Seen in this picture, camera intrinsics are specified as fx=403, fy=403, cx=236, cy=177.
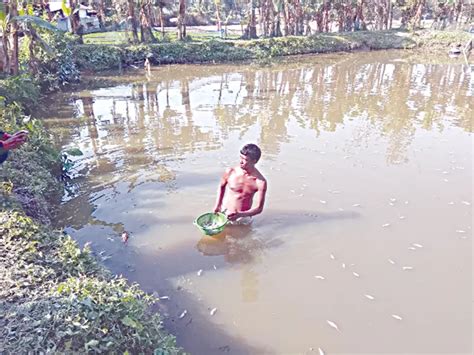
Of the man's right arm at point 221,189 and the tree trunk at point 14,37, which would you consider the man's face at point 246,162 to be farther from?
the tree trunk at point 14,37

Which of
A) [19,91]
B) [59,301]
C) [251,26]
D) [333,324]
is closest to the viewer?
[59,301]

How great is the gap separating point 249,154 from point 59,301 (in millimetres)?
2656

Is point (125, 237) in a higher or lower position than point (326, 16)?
lower

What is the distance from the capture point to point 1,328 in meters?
2.88

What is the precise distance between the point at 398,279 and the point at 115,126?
27.0 feet

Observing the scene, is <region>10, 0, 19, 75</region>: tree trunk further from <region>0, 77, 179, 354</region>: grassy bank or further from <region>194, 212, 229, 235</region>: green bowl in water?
<region>194, 212, 229, 235</region>: green bowl in water

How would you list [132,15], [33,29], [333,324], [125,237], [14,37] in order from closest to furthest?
[333,324]
[125,237]
[14,37]
[33,29]
[132,15]

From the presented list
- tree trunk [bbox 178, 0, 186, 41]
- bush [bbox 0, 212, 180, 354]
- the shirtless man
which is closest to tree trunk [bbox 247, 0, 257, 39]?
tree trunk [bbox 178, 0, 186, 41]

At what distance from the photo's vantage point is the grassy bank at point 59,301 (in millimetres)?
2832

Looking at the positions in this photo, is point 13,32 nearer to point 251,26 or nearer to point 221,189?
point 221,189

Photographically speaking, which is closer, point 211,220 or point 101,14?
point 211,220

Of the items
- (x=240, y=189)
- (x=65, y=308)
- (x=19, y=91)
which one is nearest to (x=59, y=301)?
(x=65, y=308)

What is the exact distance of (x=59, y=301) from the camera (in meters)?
3.10

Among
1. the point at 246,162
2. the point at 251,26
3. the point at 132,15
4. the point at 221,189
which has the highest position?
the point at 132,15
